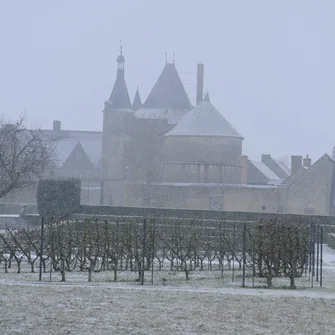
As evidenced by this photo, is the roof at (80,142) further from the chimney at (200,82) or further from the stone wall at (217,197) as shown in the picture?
the stone wall at (217,197)

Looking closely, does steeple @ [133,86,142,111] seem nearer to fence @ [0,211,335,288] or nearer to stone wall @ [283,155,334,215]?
stone wall @ [283,155,334,215]

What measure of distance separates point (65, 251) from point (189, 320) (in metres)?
8.54

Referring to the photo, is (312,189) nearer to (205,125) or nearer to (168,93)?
(205,125)

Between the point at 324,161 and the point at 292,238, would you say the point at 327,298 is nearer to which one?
the point at 292,238

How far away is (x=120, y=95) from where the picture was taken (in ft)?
216

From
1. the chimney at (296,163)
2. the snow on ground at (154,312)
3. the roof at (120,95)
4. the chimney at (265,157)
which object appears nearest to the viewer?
the snow on ground at (154,312)

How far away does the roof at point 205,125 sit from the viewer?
54.3 m

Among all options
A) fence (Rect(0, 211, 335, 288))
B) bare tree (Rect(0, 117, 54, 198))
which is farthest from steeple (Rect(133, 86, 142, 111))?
fence (Rect(0, 211, 335, 288))

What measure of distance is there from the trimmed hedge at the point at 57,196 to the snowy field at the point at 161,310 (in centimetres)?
2225

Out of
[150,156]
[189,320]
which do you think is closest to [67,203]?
[150,156]

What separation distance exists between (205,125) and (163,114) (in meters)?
8.69

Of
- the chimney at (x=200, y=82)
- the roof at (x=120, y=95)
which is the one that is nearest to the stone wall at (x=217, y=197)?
the roof at (x=120, y=95)

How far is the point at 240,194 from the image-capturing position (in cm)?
4734

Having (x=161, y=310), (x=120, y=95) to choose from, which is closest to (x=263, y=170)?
(x=120, y=95)
